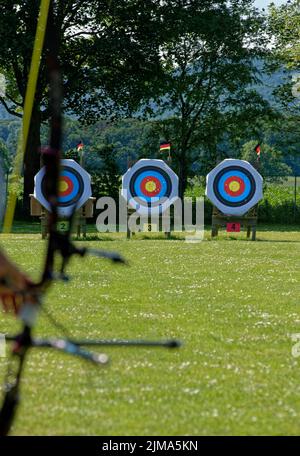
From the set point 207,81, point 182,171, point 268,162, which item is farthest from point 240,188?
point 268,162

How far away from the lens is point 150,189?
60.6 ft

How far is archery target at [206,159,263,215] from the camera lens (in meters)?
18.2

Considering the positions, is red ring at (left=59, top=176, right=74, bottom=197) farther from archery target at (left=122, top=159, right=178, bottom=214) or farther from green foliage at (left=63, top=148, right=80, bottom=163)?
green foliage at (left=63, top=148, right=80, bottom=163)

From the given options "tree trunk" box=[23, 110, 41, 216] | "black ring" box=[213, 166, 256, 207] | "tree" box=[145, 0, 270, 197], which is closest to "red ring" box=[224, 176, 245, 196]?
"black ring" box=[213, 166, 256, 207]

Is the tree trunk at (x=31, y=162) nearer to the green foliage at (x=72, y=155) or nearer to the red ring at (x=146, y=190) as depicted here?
the green foliage at (x=72, y=155)

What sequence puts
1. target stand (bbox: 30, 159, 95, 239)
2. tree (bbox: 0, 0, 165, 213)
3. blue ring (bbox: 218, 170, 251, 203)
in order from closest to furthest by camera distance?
target stand (bbox: 30, 159, 95, 239)
blue ring (bbox: 218, 170, 251, 203)
tree (bbox: 0, 0, 165, 213)

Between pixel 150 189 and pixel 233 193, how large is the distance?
1623 mm

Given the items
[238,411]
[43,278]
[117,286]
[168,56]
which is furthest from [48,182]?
[168,56]

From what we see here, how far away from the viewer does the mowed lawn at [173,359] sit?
166 inches

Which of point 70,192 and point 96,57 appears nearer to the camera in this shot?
point 70,192

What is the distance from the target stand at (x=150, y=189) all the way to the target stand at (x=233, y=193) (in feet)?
2.58

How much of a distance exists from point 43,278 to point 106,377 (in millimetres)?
3441

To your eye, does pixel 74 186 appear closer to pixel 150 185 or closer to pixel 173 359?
pixel 150 185
